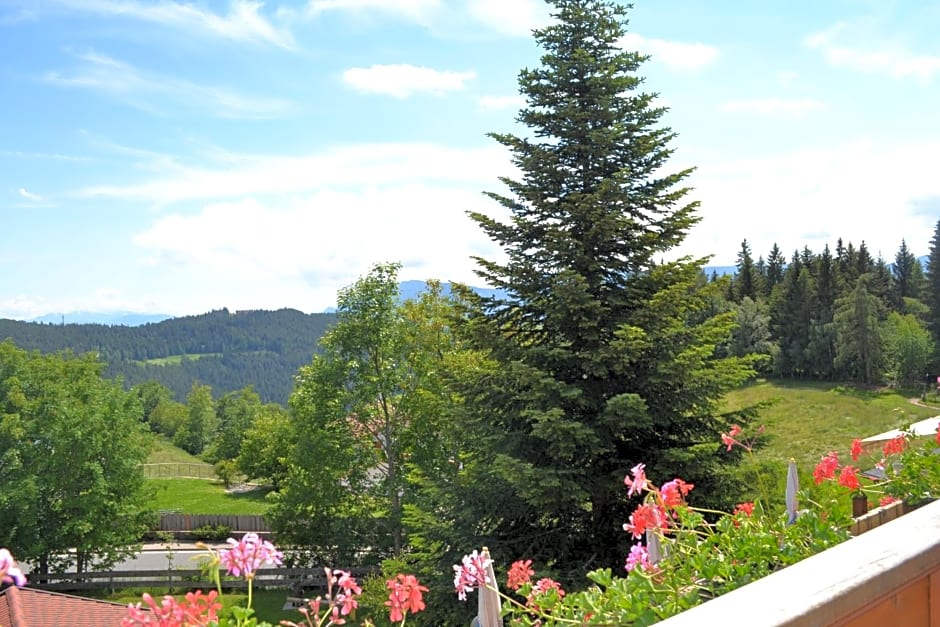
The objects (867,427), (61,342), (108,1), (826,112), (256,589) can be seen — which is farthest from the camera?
(61,342)

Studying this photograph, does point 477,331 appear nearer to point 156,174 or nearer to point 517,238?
point 517,238

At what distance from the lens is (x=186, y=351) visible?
187750mm

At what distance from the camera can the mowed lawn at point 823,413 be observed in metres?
33.9

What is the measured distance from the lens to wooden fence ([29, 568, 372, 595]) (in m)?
20.8

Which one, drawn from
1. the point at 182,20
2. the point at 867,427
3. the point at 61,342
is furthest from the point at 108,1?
the point at 61,342

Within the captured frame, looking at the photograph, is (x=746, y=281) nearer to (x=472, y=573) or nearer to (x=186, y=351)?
(x=472, y=573)

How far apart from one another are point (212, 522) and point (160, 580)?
8696mm

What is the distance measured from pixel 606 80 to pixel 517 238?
2.62m

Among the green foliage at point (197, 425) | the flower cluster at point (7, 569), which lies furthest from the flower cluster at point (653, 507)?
the green foliage at point (197, 425)

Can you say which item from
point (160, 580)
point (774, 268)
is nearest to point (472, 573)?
point (160, 580)

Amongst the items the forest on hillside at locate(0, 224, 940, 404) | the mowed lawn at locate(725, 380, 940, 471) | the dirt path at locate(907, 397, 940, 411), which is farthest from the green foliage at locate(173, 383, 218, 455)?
the dirt path at locate(907, 397, 940, 411)

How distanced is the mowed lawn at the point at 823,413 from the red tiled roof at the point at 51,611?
26.6m

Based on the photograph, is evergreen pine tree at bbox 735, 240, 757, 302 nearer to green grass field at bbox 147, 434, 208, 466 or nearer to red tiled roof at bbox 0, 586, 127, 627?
green grass field at bbox 147, 434, 208, 466

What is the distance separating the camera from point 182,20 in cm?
1131
